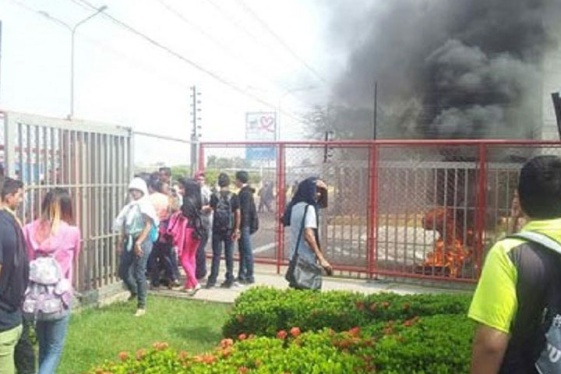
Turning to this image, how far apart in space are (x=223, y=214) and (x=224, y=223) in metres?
0.15

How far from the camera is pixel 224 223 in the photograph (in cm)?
847

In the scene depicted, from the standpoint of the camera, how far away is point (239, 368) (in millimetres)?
3072

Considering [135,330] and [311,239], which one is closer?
[311,239]

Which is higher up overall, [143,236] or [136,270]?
[143,236]

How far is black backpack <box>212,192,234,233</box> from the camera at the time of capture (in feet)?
27.6

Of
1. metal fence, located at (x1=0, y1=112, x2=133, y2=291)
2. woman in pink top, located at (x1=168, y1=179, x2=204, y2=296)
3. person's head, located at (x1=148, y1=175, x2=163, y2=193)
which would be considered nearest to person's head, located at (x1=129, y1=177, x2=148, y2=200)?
metal fence, located at (x1=0, y1=112, x2=133, y2=291)

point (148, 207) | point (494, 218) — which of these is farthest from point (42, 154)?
point (494, 218)

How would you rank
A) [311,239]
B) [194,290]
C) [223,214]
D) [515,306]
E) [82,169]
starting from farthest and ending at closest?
[223,214] < [194,290] < [82,169] < [311,239] < [515,306]

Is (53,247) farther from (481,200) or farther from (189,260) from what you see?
(481,200)

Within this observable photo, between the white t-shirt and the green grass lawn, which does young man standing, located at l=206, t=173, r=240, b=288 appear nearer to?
the green grass lawn

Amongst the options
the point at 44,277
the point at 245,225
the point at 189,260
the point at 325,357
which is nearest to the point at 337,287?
the point at 245,225

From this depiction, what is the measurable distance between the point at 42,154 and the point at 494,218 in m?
5.95

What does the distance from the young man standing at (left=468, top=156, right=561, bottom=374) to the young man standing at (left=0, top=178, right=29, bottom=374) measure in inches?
102

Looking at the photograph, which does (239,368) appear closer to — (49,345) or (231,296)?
(49,345)
